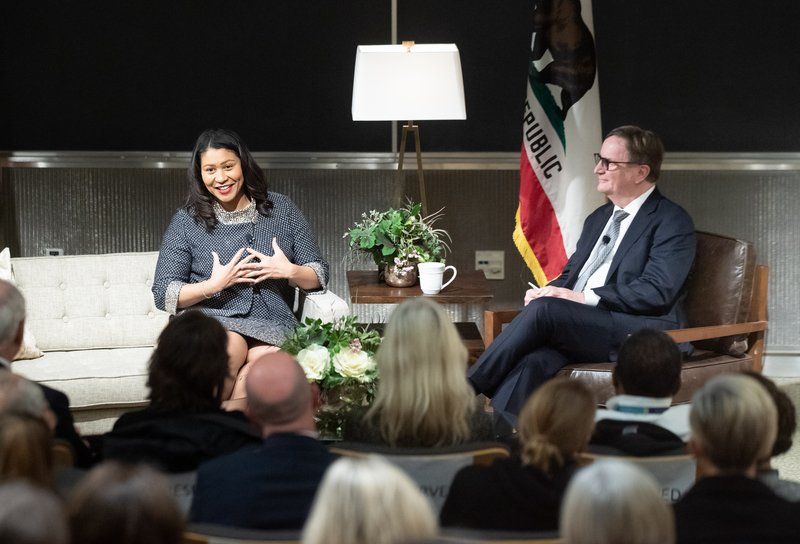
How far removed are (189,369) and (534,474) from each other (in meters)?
0.88

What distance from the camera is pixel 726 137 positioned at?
5.38 metres

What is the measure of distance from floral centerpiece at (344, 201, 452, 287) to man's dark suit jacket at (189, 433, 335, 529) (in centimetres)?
231

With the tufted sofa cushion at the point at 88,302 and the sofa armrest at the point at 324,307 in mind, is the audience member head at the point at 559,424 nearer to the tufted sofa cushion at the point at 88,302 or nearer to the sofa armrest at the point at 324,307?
the sofa armrest at the point at 324,307

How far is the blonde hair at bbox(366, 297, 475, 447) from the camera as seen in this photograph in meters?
2.41

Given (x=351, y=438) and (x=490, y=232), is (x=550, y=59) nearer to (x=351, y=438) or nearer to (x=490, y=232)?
(x=490, y=232)

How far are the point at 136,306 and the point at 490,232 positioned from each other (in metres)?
1.88

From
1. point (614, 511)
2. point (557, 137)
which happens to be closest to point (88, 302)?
point (557, 137)

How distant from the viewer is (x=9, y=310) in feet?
8.73

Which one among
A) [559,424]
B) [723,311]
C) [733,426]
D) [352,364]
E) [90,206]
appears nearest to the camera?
[733,426]

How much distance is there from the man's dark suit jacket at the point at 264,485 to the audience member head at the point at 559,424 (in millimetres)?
395

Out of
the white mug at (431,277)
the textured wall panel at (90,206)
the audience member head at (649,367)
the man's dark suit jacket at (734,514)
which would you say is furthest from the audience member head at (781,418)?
the textured wall panel at (90,206)

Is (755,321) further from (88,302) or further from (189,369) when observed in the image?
(88,302)

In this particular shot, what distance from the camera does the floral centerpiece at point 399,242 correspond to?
436 cm

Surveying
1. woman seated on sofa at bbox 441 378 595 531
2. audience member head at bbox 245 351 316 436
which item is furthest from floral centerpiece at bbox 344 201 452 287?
woman seated on sofa at bbox 441 378 595 531
